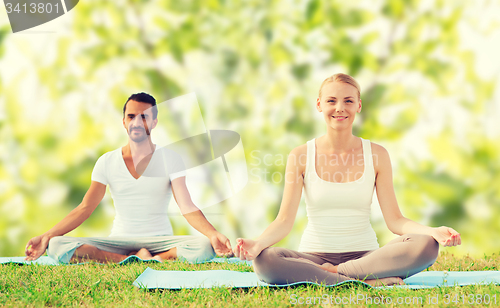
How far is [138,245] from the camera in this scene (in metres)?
3.46

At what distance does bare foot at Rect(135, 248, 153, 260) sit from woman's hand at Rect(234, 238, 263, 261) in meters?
1.42

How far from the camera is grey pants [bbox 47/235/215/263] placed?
10.7 feet

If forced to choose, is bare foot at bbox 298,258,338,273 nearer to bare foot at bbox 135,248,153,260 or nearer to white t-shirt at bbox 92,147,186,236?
bare foot at bbox 135,248,153,260

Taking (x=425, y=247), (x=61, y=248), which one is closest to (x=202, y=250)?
(x=61, y=248)

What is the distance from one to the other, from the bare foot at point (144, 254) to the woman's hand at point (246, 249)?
1.42m

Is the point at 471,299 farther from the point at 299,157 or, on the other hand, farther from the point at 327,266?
the point at 299,157

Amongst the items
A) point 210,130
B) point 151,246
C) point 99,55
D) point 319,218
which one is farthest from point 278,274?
point 99,55

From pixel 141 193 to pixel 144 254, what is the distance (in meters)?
0.50

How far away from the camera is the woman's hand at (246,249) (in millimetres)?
2098

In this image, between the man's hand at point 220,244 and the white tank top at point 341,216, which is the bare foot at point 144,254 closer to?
the man's hand at point 220,244

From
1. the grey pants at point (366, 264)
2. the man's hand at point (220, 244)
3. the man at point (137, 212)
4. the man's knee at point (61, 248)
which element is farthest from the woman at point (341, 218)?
the man's knee at point (61, 248)

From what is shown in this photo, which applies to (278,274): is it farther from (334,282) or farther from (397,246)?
(397,246)

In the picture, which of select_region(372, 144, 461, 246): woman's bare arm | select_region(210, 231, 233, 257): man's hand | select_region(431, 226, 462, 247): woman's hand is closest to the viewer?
select_region(431, 226, 462, 247): woman's hand

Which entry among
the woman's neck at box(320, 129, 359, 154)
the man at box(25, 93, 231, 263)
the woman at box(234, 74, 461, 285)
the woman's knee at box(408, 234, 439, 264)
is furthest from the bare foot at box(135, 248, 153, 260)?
the woman's knee at box(408, 234, 439, 264)
